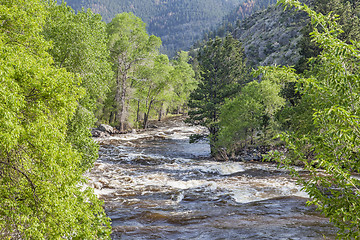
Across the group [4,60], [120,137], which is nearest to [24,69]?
→ [4,60]

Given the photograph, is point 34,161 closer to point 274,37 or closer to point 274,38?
point 274,38

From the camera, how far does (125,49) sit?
124 feet

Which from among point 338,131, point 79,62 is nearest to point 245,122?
point 79,62

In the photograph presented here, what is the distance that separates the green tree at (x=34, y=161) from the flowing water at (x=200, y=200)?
218 inches

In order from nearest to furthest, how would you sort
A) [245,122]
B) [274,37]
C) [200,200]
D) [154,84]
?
[200,200] → [245,122] → [154,84] → [274,37]

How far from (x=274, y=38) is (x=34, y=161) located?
103 m

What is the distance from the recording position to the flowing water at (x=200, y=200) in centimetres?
1145

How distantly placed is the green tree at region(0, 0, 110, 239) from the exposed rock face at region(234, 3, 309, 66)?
220ft

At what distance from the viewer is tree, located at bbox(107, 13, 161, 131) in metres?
37.7

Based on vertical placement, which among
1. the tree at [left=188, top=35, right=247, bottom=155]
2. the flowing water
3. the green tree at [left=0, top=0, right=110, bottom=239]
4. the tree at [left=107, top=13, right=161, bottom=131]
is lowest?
the flowing water

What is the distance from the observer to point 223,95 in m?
32.3

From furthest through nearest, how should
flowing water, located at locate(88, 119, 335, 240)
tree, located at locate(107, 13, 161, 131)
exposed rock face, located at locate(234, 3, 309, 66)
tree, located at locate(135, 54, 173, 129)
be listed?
exposed rock face, located at locate(234, 3, 309, 66) → tree, located at locate(135, 54, 173, 129) → tree, located at locate(107, 13, 161, 131) → flowing water, located at locate(88, 119, 335, 240)

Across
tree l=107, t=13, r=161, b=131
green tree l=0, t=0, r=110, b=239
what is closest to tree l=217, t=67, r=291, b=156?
tree l=107, t=13, r=161, b=131

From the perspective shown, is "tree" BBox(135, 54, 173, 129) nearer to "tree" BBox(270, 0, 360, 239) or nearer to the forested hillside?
the forested hillside
